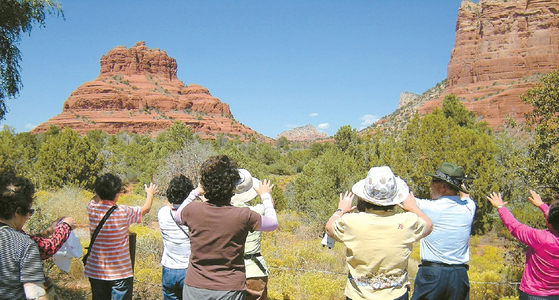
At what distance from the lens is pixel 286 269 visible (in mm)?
6078

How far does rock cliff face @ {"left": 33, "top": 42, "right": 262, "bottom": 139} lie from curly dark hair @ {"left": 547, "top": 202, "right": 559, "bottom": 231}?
79.5m

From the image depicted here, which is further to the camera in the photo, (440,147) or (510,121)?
(440,147)

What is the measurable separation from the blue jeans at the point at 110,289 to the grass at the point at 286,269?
5.54 feet

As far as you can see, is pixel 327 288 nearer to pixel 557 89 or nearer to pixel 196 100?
pixel 557 89

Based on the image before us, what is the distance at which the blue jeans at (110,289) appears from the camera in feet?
9.87

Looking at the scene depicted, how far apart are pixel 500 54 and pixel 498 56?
51cm

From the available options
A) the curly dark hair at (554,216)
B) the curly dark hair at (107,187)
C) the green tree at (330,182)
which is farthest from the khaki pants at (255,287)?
the green tree at (330,182)

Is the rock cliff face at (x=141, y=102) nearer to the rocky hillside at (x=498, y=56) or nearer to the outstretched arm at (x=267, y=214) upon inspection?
the rocky hillside at (x=498, y=56)

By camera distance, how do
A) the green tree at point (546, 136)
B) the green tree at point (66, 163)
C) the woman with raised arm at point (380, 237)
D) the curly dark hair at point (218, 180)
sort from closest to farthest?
the woman with raised arm at point (380, 237), the curly dark hair at point (218, 180), the green tree at point (546, 136), the green tree at point (66, 163)

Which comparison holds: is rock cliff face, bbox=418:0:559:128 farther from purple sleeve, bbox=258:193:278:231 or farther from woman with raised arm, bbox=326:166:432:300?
purple sleeve, bbox=258:193:278:231

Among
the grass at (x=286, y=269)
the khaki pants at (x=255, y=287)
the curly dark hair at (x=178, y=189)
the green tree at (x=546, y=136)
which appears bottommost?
the grass at (x=286, y=269)

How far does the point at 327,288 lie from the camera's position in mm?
5535

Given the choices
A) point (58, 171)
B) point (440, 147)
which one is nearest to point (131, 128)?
point (58, 171)

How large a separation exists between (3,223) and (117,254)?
106cm
